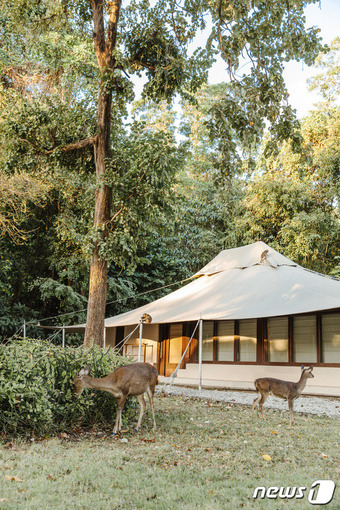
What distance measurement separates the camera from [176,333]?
14.8m

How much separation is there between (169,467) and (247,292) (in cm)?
763

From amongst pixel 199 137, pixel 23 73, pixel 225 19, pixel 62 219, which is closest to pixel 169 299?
pixel 62 219

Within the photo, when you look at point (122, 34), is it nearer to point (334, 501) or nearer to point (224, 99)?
point (224, 99)

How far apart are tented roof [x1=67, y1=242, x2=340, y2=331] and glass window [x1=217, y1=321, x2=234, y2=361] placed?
123 centimetres

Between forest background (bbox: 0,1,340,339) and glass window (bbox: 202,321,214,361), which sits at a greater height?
forest background (bbox: 0,1,340,339)

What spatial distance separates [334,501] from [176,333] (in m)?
11.9

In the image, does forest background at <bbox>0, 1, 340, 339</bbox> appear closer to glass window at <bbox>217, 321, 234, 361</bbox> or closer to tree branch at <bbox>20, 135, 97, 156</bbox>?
tree branch at <bbox>20, 135, 97, 156</bbox>

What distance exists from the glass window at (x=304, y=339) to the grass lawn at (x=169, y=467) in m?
5.20

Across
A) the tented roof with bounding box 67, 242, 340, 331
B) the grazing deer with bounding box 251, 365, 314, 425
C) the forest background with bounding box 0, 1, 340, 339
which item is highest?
the forest background with bounding box 0, 1, 340, 339

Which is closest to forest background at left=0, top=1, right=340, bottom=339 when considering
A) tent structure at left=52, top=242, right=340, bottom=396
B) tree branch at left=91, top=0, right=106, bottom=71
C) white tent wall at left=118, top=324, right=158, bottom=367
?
tree branch at left=91, top=0, right=106, bottom=71

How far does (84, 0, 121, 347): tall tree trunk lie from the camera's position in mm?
7973

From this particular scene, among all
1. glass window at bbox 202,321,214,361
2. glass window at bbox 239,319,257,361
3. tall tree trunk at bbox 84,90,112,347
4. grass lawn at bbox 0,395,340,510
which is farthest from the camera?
glass window at bbox 202,321,214,361

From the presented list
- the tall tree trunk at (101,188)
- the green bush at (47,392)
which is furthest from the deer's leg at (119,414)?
the tall tree trunk at (101,188)

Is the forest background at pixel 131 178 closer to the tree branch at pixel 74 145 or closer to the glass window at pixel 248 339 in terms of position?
the tree branch at pixel 74 145
